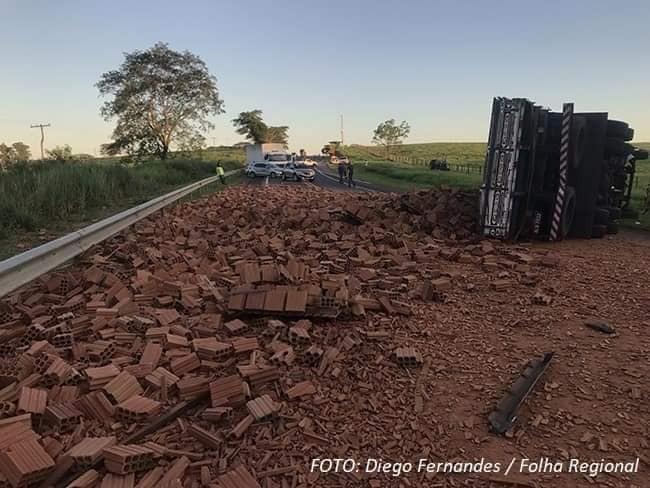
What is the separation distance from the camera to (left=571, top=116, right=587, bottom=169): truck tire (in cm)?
810

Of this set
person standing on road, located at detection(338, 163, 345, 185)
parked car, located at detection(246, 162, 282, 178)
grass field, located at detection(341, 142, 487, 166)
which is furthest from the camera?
grass field, located at detection(341, 142, 487, 166)

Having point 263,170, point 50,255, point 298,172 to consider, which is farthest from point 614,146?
point 263,170

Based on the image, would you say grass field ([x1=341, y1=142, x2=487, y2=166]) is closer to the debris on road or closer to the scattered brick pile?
the scattered brick pile

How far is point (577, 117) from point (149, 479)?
345 inches

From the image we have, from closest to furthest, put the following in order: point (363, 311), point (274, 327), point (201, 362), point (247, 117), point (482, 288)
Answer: point (201, 362)
point (274, 327)
point (363, 311)
point (482, 288)
point (247, 117)

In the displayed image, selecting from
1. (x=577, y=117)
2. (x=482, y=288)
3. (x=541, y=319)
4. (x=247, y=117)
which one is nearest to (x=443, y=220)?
(x=577, y=117)

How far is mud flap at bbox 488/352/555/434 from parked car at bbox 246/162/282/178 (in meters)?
34.4

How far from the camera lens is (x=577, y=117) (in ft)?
27.0

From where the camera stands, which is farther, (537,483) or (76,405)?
(76,405)

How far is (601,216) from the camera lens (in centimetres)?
880

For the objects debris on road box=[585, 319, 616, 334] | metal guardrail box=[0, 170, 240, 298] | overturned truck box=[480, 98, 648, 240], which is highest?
overturned truck box=[480, 98, 648, 240]

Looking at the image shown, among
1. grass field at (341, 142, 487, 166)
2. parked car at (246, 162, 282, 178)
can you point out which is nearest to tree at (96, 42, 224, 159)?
parked car at (246, 162, 282, 178)

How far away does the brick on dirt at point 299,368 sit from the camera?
8.07 feet

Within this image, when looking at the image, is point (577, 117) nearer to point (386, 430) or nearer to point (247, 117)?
point (386, 430)
